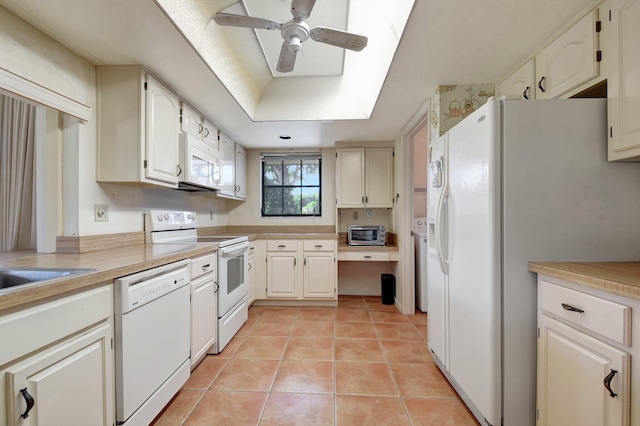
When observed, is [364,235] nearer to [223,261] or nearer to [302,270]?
[302,270]

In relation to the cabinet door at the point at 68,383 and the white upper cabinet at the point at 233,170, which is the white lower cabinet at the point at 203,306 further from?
the white upper cabinet at the point at 233,170

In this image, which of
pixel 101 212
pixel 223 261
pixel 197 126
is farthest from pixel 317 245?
pixel 101 212

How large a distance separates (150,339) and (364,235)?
101 inches

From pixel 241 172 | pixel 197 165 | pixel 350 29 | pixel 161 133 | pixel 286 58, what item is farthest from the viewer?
pixel 241 172

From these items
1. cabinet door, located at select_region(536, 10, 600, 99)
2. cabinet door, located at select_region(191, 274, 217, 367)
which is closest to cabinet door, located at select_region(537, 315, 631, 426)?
cabinet door, located at select_region(536, 10, 600, 99)

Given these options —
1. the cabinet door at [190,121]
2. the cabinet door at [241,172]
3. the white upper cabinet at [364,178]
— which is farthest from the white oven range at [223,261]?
Result: the white upper cabinet at [364,178]

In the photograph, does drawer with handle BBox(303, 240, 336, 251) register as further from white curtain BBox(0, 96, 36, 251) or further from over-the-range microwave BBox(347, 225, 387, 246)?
white curtain BBox(0, 96, 36, 251)

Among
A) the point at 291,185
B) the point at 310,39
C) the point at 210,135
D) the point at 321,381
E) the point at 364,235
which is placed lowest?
the point at 321,381

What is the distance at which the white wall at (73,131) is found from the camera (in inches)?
49.3

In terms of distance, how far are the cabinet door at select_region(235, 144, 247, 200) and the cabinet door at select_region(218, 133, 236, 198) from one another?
0.37ft

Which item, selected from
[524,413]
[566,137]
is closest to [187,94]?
[566,137]

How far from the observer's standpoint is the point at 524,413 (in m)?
1.25

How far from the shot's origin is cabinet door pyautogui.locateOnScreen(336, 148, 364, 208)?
3480 millimetres

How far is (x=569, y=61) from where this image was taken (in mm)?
1394
